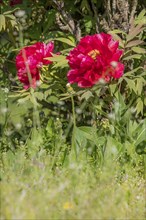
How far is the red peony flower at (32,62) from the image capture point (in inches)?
150

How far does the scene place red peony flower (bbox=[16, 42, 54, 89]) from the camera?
150 inches

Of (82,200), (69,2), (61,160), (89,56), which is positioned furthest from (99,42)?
(82,200)

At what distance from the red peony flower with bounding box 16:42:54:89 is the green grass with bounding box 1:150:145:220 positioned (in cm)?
84

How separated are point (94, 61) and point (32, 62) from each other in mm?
451

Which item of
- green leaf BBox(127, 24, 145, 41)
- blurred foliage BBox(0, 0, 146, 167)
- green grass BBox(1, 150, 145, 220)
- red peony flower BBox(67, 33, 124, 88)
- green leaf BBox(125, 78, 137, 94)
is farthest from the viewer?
green leaf BBox(127, 24, 145, 41)

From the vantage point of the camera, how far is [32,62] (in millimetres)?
3812

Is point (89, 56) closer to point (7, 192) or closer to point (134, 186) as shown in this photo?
point (134, 186)

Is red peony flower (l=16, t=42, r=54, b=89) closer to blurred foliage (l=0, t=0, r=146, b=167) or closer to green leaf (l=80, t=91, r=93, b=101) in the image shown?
blurred foliage (l=0, t=0, r=146, b=167)

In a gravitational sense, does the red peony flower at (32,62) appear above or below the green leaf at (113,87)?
above

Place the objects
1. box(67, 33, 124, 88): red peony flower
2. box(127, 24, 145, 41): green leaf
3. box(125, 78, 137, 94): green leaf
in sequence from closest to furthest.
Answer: box(67, 33, 124, 88): red peony flower < box(125, 78, 137, 94): green leaf < box(127, 24, 145, 41): green leaf

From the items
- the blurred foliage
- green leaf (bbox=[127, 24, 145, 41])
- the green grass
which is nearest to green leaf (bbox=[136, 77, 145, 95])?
the blurred foliage

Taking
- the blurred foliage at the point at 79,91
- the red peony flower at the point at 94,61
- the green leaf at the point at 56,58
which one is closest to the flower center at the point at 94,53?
the red peony flower at the point at 94,61

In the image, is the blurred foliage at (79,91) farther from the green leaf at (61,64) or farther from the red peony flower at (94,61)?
the red peony flower at (94,61)

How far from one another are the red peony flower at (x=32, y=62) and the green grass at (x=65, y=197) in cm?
84
